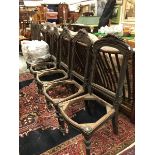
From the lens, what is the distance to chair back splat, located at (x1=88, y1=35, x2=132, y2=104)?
1.24 metres

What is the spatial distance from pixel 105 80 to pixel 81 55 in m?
0.35

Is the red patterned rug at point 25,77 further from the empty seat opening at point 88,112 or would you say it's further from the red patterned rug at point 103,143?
the red patterned rug at point 103,143

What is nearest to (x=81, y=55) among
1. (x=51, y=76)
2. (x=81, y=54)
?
(x=81, y=54)

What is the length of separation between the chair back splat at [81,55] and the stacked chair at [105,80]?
52 millimetres

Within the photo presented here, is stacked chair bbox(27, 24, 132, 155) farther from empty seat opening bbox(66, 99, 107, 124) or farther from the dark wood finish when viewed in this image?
the dark wood finish

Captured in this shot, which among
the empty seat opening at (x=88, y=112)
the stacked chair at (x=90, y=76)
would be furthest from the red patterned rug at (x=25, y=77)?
the empty seat opening at (x=88, y=112)

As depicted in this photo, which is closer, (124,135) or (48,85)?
(124,135)

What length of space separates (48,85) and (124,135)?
31.8 inches

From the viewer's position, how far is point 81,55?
173 centimetres

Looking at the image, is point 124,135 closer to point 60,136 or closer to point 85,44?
point 60,136

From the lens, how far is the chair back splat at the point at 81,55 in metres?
1.57
